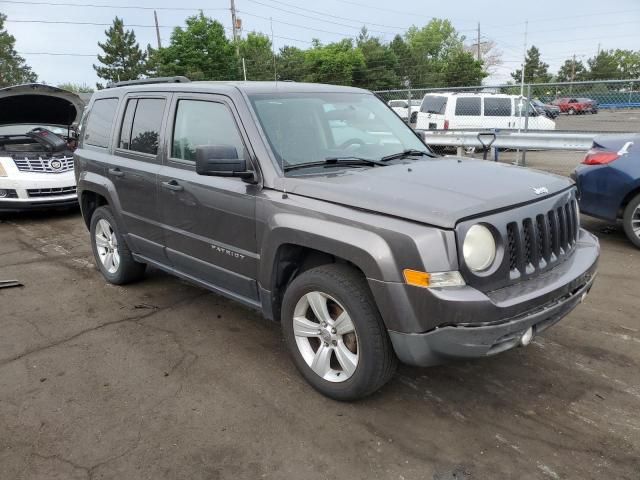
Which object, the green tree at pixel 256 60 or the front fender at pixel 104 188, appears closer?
the front fender at pixel 104 188

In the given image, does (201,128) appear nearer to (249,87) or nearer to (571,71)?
(249,87)

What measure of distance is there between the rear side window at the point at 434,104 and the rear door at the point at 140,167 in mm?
12102

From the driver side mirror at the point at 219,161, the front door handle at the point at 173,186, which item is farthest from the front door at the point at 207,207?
the driver side mirror at the point at 219,161

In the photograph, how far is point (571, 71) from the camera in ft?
311

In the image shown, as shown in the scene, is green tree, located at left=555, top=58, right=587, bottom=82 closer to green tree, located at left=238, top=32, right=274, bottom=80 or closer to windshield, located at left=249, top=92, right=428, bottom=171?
green tree, located at left=238, top=32, right=274, bottom=80

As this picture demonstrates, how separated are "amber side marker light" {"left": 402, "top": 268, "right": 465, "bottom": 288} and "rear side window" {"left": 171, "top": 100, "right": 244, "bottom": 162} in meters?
1.50

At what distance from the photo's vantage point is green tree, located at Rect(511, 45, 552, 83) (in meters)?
86.5

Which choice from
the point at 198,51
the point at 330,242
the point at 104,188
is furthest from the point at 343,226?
the point at 198,51

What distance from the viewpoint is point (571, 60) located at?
9706 centimetres

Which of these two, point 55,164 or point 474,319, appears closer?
point 474,319

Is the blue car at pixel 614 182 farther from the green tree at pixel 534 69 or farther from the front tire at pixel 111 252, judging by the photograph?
the green tree at pixel 534 69

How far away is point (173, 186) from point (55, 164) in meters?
5.51

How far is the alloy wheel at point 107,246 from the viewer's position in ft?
16.8

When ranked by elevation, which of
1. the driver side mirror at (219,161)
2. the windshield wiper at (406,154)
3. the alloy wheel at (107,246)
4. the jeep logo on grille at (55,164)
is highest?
the driver side mirror at (219,161)
